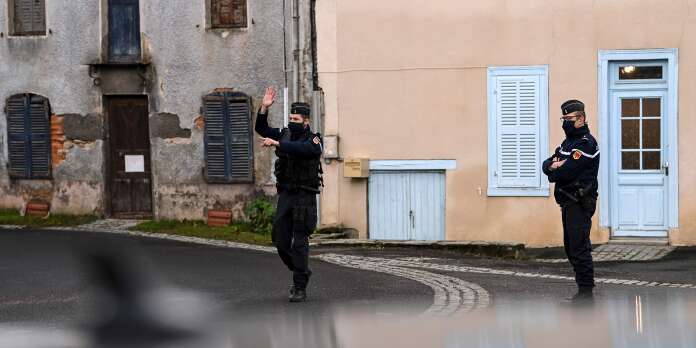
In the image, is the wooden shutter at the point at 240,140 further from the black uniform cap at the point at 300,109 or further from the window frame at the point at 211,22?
the black uniform cap at the point at 300,109

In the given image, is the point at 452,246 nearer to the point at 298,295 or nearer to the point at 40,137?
the point at 298,295

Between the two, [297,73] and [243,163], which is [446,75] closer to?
[297,73]

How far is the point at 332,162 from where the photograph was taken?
20000 mm

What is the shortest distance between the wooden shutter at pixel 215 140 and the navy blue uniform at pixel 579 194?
9.52 m

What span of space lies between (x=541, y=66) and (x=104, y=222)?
24.8 feet

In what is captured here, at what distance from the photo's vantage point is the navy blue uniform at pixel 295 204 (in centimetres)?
1212

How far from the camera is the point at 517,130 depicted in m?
19.2

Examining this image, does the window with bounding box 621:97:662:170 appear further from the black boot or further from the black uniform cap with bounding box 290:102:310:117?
the black boot

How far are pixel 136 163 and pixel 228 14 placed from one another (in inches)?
115

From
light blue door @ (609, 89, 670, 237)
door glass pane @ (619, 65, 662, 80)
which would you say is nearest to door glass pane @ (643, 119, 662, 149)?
light blue door @ (609, 89, 670, 237)

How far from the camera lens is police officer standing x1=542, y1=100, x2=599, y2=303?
40.6 ft

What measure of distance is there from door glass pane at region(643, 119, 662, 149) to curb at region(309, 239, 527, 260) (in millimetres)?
2538

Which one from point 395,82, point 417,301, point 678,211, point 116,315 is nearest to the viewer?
point 116,315

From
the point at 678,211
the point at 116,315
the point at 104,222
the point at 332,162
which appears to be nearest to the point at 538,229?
the point at 678,211
